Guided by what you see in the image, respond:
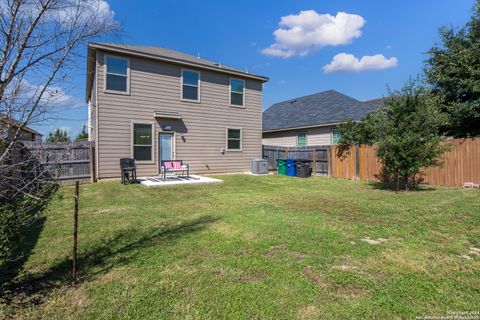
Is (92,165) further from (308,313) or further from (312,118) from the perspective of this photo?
(312,118)

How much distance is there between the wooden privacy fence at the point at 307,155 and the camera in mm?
13709

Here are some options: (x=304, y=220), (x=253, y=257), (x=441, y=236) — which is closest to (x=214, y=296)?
(x=253, y=257)

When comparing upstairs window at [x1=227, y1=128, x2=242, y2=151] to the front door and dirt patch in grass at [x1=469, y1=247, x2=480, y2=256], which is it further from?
dirt patch in grass at [x1=469, y1=247, x2=480, y2=256]

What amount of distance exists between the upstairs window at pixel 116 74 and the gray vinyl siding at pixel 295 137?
11661mm

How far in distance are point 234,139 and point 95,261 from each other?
11.2 metres

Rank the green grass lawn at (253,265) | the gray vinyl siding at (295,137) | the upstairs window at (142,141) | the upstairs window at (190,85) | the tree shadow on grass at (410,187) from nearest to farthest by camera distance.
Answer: the green grass lawn at (253,265)
the tree shadow on grass at (410,187)
the upstairs window at (142,141)
the upstairs window at (190,85)
the gray vinyl siding at (295,137)

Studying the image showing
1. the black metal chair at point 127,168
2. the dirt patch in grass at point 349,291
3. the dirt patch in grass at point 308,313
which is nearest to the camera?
the dirt patch in grass at point 308,313

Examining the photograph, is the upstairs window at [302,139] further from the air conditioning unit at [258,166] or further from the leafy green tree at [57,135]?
the leafy green tree at [57,135]

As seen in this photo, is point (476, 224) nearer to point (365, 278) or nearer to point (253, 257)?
point (365, 278)

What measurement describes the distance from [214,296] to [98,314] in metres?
0.95

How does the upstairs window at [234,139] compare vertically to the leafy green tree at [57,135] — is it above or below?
above

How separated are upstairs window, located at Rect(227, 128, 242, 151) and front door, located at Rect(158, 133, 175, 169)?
309 centimetres

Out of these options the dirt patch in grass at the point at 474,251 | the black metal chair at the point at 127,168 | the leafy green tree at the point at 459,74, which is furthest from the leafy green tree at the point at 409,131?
the black metal chair at the point at 127,168

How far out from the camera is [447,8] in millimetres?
9906
